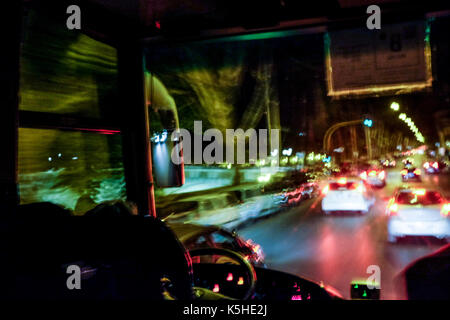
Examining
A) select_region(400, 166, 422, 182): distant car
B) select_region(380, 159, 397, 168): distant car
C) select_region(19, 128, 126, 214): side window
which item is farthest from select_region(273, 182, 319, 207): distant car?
select_region(400, 166, 422, 182): distant car

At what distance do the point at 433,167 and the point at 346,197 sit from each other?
114 ft

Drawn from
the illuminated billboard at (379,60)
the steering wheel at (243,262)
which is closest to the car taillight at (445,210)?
the illuminated billboard at (379,60)

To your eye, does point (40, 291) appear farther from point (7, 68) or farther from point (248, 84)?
point (248, 84)

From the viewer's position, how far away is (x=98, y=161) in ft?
16.0

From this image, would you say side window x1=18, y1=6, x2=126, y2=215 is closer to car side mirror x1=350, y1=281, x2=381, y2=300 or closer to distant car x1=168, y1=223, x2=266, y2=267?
distant car x1=168, y1=223, x2=266, y2=267

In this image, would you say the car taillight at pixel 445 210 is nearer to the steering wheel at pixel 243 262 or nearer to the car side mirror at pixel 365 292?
the car side mirror at pixel 365 292

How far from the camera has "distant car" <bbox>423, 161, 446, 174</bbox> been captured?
135ft

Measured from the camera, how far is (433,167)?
41.4m

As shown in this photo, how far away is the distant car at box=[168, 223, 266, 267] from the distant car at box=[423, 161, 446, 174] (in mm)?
43192

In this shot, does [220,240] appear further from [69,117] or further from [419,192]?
[419,192]

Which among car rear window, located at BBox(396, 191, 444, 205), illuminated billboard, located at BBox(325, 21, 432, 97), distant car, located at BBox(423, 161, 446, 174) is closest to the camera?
illuminated billboard, located at BBox(325, 21, 432, 97)

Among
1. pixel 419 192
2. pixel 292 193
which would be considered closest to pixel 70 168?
pixel 292 193

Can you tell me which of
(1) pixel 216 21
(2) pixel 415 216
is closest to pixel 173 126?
(1) pixel 216 21
